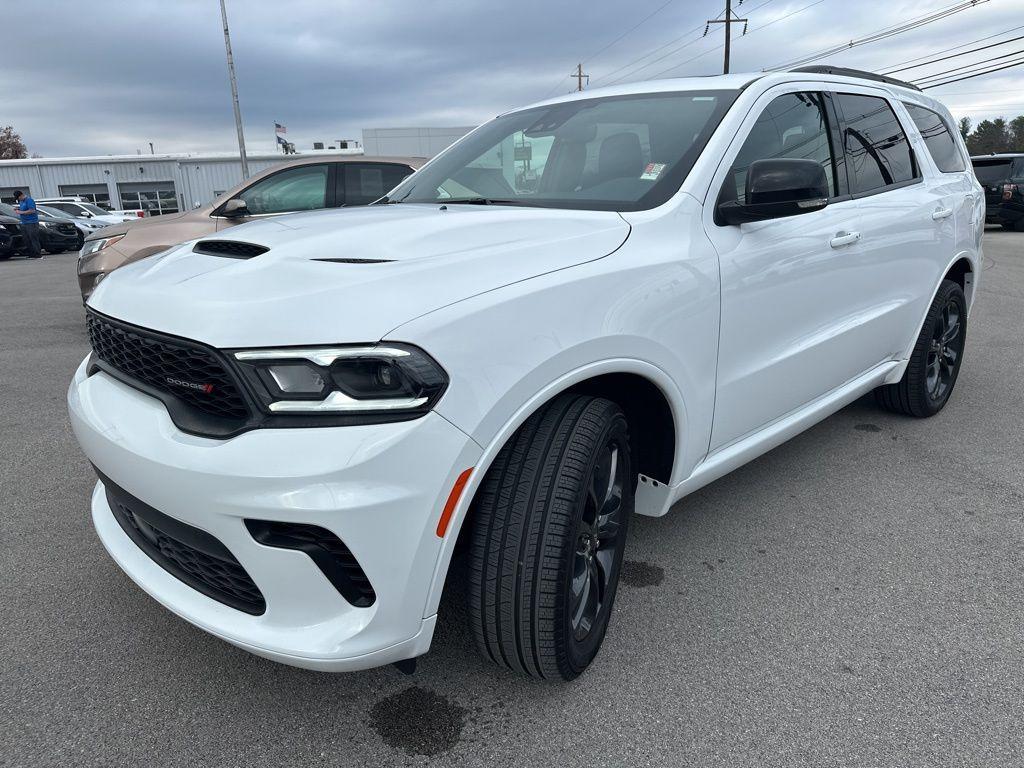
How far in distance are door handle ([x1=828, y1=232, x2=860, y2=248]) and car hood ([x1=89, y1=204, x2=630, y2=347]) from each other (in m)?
1.12

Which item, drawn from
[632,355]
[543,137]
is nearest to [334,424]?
[632,355]

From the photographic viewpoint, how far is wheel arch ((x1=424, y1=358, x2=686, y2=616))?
5.38 ft

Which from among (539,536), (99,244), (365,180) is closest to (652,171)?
(539,536)

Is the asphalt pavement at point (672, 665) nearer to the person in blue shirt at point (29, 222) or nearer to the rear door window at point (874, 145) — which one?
the rear door window at point (874, 145)

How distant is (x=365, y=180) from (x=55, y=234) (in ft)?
53.5

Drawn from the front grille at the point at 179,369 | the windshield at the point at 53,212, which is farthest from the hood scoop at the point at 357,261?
the windshield at the point at 53,212

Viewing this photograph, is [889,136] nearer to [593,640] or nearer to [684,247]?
[684,247]

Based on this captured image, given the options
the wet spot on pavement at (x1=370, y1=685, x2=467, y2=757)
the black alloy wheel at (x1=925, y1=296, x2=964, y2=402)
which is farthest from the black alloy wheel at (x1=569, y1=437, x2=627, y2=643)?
the black alloy wheel at (x1=925, y1=296, x2=964, y2=402)

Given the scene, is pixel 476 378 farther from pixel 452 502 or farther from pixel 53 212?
pixel 53 212

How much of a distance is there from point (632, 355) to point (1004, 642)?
148 centimetres

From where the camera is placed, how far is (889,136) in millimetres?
3529

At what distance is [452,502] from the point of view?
1601mm

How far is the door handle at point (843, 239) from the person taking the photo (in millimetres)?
2795

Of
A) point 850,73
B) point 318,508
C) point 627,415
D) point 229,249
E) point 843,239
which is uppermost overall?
point 850,73
